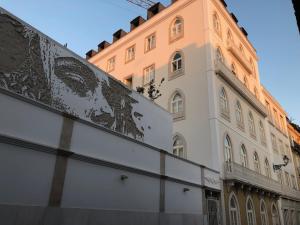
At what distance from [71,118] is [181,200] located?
696cm

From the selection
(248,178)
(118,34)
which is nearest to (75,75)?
(248,178)

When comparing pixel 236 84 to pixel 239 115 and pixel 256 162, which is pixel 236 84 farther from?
pixel 256 162

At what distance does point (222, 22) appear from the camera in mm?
23547

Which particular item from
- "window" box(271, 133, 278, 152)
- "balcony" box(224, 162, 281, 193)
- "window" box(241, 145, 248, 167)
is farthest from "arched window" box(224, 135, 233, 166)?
"window" box(271, 133, 278, 152)

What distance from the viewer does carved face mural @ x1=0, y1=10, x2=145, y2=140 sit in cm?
834

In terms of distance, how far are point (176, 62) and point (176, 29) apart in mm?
3168

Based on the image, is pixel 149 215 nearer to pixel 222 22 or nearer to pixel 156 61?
pixel 156 61

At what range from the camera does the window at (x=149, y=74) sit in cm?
2297

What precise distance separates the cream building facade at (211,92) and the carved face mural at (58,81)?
628 cm

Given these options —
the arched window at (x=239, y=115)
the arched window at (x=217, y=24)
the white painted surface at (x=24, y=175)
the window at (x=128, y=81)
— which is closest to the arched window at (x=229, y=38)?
the arched window at (x=217, y=24)

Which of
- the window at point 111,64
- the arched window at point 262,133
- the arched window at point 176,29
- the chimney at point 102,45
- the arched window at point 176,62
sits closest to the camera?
the arched window at point 176,62

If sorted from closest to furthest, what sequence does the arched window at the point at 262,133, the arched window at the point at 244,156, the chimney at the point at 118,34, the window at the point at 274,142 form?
the arched window at the point at 244,156, the arched window at the point at 262,133, the chimney at the point at 118,34, the window at the point at 274,142

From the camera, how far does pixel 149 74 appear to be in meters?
23.3

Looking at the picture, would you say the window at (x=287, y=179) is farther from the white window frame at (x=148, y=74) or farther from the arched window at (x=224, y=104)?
the white window frame at (x=148, y=74)
